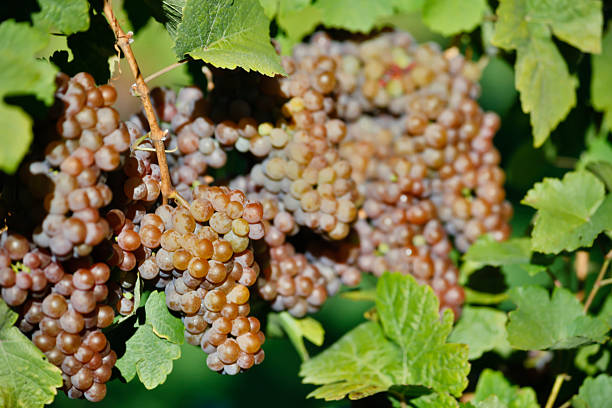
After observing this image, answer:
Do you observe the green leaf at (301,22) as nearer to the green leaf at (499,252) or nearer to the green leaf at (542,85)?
the green leaf at (542,85)

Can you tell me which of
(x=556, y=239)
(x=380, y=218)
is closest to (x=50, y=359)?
(x=380, y=218)

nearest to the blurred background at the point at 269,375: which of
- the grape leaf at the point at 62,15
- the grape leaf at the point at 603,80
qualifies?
the grape leaf at the point at 603,80

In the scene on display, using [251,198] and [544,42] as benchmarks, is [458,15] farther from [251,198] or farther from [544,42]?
[251,198]

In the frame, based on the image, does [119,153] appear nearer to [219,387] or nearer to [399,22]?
[219,387]

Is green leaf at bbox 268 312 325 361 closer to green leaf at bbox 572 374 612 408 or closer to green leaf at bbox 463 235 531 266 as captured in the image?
green leaf at bbox 463 235 531 266

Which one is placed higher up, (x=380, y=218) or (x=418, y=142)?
(x=418, y=142)

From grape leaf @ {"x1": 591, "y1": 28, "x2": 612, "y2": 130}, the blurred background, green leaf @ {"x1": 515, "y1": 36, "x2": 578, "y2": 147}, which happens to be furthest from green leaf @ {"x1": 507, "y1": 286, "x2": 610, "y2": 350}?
the blurred background
